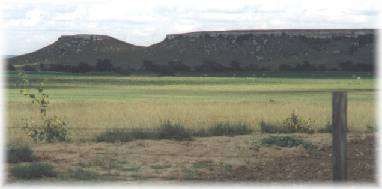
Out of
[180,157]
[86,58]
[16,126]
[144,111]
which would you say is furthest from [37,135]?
[86,58]

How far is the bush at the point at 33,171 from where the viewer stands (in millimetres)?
11547

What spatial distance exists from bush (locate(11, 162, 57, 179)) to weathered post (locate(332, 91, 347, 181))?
460 cm

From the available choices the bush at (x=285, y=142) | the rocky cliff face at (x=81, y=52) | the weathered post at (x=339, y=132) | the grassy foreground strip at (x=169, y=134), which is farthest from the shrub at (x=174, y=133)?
the rocky cliff face at (x=81, y=52)

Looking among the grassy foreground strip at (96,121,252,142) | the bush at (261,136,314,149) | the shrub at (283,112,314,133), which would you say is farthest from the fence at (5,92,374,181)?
the shrub at (283,112,314,133)

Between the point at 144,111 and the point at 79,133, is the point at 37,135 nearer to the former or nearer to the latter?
the point at 79,133

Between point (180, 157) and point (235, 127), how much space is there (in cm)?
487

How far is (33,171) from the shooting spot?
37.9 feet

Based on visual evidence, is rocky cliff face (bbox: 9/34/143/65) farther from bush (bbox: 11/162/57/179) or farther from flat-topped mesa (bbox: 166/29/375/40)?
bush (bbox: 11/162/57/179)

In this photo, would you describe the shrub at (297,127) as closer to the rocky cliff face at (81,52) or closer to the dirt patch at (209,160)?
the dirt patch at (209,160)

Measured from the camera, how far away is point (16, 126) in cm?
2238

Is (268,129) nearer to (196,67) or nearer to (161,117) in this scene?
(161,117)

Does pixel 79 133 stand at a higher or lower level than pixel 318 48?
lower

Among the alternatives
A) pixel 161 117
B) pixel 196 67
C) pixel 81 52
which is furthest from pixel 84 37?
pixel 161 117

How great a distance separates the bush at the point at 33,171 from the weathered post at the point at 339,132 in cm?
460
